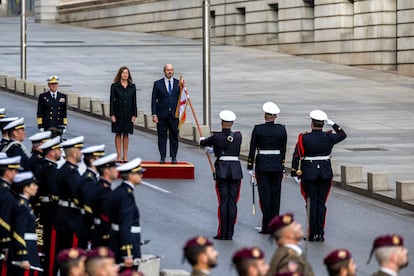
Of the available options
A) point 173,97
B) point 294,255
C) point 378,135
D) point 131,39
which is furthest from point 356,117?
point 131,39

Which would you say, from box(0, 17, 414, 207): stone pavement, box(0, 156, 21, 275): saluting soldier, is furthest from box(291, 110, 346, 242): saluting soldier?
box(0, 156, 21, 275): saluting soldier

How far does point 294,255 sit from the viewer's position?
10.4 metres

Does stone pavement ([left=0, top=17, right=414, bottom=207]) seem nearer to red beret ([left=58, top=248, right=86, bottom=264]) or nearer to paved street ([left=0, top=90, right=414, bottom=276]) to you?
paved street ([left=0, top=90, right=414, bottom=276])

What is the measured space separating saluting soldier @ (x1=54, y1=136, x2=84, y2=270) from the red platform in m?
9.14

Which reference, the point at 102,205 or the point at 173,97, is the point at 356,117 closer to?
the point at 173,97

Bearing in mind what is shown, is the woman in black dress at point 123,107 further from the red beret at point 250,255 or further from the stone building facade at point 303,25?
the stone building facade at point 303,25

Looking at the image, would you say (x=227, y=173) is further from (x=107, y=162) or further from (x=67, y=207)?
(x=107, y=162)

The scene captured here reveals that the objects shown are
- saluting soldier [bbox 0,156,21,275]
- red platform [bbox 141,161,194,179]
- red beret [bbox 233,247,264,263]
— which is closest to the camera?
red beret [bbox 233,247,264,263]

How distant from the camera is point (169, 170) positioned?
943 inches

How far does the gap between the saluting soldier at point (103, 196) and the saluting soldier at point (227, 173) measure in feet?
17.0

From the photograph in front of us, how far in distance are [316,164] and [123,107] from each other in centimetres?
715

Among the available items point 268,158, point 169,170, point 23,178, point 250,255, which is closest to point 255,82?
point 169,170

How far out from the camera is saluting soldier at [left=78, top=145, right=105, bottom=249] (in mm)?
13641

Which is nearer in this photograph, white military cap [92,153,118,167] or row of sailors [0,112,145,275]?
row of sailors [0,112,145,275]
